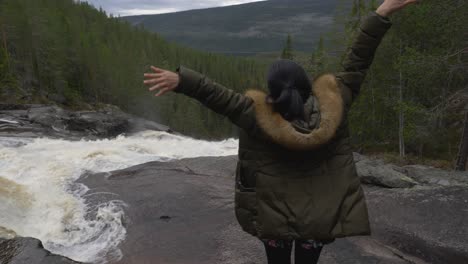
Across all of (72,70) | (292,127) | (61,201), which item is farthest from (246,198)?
(72,70)

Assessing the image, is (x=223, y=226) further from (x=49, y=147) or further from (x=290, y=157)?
(x=49, y=147)

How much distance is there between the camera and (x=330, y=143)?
8.61 feet

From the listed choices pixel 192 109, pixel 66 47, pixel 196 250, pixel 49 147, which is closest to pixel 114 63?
pixel 66 47

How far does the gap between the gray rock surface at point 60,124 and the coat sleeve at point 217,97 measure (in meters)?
23.4

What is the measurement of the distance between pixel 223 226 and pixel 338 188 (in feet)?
17.8

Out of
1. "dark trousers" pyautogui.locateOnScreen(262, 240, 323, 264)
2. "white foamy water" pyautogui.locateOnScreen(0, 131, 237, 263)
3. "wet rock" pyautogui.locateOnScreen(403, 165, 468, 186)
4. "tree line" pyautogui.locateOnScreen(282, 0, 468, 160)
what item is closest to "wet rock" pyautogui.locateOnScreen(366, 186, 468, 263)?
"wet rock" pyautogui.locateOnScreen(403, 165, 468, 186)

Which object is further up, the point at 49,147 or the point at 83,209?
the point at 83,209

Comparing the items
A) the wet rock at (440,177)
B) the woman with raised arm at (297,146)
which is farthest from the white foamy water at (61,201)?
the wet rock at (440,177)

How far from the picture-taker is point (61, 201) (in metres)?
10.2

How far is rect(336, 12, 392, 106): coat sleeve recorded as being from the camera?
2.74m

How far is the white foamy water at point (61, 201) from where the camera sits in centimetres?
761

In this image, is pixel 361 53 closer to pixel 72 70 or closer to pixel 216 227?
pixel 216 227

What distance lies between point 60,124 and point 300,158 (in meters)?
28.8

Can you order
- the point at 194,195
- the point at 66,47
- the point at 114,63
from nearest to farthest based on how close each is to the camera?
the point at 194,195 < the point at 66,47 < the point at 114,63
